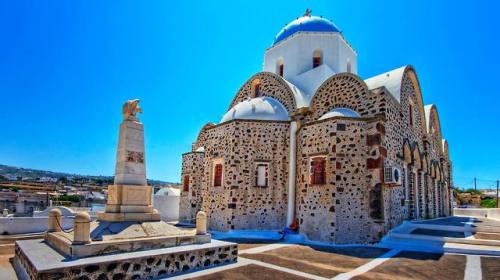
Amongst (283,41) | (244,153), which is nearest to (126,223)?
(244,153)

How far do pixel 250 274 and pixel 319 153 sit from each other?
630 cm

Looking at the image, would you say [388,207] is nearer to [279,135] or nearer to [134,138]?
[279,135]

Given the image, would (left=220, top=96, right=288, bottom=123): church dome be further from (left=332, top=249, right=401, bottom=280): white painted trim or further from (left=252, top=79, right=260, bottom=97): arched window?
(left=332, top=249, right=401, bottom=280): white painted trim

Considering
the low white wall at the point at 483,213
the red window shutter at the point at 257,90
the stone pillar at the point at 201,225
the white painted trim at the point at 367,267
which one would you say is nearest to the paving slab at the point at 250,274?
the white painted trim at the point at 367,267

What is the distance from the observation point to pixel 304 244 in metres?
10.7

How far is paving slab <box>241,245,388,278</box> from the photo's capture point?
7.21 metres

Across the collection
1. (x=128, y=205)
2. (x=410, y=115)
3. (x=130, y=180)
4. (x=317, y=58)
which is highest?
(x=317, y=58)

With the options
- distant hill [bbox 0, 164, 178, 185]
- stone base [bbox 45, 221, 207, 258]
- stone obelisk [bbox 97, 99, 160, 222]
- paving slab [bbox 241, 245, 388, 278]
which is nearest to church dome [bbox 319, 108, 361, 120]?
paving slab [bbox 241, 245, 388, 278]

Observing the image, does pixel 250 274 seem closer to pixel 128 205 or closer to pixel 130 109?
pixel 128 205

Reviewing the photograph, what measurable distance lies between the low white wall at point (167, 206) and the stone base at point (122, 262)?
1399 cm

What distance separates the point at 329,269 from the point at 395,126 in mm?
7694

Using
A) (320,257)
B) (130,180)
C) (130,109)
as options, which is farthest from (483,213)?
(130,109)

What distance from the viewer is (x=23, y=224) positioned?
12.5 meters

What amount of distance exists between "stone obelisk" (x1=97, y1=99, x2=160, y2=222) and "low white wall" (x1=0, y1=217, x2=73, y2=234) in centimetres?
757
